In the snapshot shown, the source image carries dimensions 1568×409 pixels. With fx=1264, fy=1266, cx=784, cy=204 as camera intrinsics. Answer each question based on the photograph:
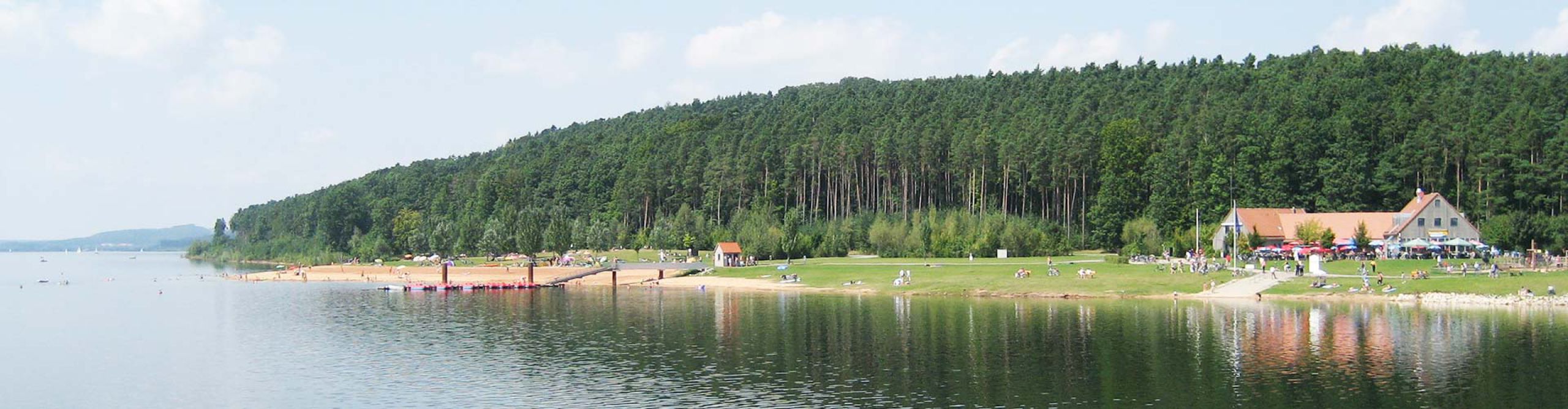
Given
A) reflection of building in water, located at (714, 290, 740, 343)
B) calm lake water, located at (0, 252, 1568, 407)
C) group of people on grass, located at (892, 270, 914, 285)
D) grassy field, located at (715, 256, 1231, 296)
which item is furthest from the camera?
group of people on grass, located at (892, 270, 914, 285)

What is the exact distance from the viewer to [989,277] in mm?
88000

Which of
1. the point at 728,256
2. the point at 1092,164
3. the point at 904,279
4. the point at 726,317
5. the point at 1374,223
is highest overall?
the point at 1092,164

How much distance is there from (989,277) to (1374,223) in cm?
4076

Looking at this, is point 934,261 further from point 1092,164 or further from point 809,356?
point 809,356

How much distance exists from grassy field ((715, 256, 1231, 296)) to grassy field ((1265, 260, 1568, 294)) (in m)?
5.38

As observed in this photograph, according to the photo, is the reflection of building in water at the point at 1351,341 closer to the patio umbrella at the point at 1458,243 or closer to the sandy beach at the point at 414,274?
the patio umbrella at the point at 1458,243

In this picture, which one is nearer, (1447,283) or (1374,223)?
(1447,283)

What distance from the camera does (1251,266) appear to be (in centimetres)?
8531

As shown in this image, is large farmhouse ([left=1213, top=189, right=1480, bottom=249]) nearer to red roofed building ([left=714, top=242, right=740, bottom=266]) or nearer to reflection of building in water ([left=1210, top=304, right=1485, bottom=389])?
reflection of building in water ([left=1210, top=304, right=1485, bottom=389])

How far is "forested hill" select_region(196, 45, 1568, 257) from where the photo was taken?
115 meters

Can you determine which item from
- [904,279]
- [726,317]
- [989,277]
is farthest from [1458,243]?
[726,317]

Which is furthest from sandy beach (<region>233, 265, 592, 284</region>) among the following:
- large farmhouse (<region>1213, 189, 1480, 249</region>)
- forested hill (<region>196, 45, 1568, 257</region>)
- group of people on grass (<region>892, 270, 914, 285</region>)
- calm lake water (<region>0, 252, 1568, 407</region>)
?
large farmhouse (<region>1213, 189, 1480, 249</region>)

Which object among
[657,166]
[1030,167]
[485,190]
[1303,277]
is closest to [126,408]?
[1303,277]

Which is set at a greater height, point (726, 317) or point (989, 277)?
point (989, 277)
